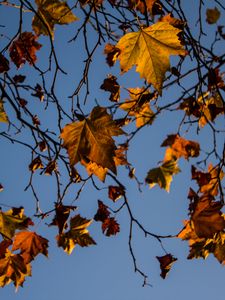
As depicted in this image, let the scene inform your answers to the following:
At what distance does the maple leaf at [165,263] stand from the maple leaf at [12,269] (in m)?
0.93

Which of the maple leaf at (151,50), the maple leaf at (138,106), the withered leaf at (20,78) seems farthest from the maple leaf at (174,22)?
the withered leaf at (20,78)

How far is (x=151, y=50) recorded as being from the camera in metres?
2.14

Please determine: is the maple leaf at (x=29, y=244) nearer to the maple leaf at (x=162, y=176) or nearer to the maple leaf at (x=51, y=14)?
the maple leaf at (x=162, y=176)

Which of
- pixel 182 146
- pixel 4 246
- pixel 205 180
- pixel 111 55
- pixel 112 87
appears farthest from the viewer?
pixel 182 146

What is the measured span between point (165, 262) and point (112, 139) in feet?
3.66

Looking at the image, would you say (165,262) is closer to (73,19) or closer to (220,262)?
(220,262)

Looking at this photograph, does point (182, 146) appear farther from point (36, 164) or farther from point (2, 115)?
point (2, 115)

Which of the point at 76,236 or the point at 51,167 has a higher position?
the point at 51,167

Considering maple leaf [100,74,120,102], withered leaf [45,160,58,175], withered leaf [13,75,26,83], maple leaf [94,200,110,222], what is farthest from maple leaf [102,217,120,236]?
withered leaf [13,75,26,83]

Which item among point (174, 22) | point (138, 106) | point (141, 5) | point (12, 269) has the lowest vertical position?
point (12, 269)

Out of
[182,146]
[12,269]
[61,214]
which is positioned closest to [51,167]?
[61,214]

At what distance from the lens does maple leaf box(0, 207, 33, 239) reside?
2541mm

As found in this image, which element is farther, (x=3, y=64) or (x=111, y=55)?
(x=111, y=55)

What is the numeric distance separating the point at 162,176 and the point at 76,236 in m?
0.87
